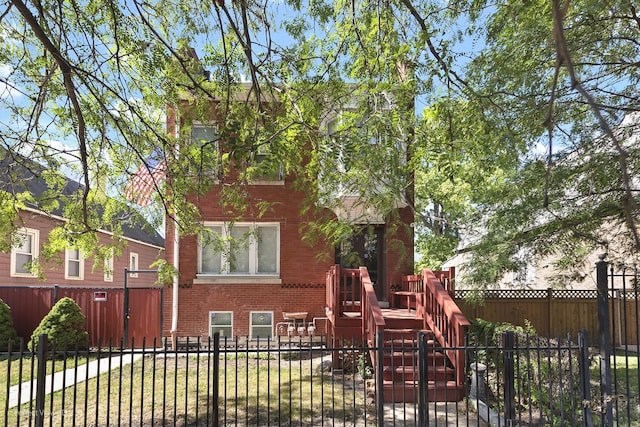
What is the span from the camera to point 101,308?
15.5 metres

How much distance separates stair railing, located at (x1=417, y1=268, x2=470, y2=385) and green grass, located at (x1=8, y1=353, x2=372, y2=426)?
67.1 inches

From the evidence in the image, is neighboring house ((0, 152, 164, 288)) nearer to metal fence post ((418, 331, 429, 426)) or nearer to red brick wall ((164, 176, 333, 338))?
red brick wall ((164, 176, 333, 338))

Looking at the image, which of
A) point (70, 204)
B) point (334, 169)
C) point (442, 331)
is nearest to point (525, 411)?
point (442, 331)

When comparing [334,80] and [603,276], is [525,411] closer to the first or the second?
[603,276]

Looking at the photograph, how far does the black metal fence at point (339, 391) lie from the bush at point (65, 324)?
125 cm

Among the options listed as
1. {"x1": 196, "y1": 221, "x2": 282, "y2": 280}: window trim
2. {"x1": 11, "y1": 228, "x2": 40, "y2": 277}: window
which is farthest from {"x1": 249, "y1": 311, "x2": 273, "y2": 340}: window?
{"x1": 11, "y1": 228, "x2": 40, "y2": 277}: window

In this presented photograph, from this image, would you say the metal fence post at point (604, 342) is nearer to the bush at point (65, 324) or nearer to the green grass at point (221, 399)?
the green grass at point (221, 399)

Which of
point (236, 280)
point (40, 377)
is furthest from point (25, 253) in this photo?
point (40, 377)

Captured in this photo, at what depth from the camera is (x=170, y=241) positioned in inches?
607

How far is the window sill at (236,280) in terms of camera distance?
15094 millimetres

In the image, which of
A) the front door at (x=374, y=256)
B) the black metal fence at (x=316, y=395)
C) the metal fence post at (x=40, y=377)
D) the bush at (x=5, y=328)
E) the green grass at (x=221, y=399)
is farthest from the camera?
the front door at (x=374, y=256)

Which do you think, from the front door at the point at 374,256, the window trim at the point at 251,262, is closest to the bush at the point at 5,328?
the window trim at the point at 251,262

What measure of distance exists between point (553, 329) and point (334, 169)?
38.3 feet

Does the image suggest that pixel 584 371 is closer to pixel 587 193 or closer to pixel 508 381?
pixel 508 381
